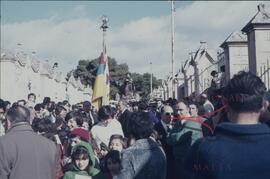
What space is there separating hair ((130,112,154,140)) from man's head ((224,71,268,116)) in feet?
7.46

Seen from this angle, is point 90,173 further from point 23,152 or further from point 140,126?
point 140,126

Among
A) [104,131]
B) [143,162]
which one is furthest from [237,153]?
[104,131]

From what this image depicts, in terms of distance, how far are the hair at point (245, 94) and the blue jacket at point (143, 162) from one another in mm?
2094

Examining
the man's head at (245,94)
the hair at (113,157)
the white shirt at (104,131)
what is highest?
the man's head at (245,94)

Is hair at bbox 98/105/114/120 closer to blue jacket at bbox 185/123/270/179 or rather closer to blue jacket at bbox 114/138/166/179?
blue jacket at bbox 114/138/166/179

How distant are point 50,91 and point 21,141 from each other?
161 ft

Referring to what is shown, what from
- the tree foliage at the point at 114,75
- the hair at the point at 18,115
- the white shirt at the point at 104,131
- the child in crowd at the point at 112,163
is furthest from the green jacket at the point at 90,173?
the tree foliage at the point at 114,75

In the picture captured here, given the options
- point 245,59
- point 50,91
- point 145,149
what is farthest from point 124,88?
point 50,91

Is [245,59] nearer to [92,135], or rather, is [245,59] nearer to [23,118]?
[92,135]

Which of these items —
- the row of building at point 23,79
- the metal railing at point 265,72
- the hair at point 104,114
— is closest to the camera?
the hair at point 104,114

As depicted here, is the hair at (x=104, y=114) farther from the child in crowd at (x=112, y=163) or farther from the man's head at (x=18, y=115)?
the man's head at (x=18, y=115)

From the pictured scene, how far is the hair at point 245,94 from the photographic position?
2.60 meters

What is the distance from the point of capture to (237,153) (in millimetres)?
2504

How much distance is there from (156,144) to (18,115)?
62.2 inches
